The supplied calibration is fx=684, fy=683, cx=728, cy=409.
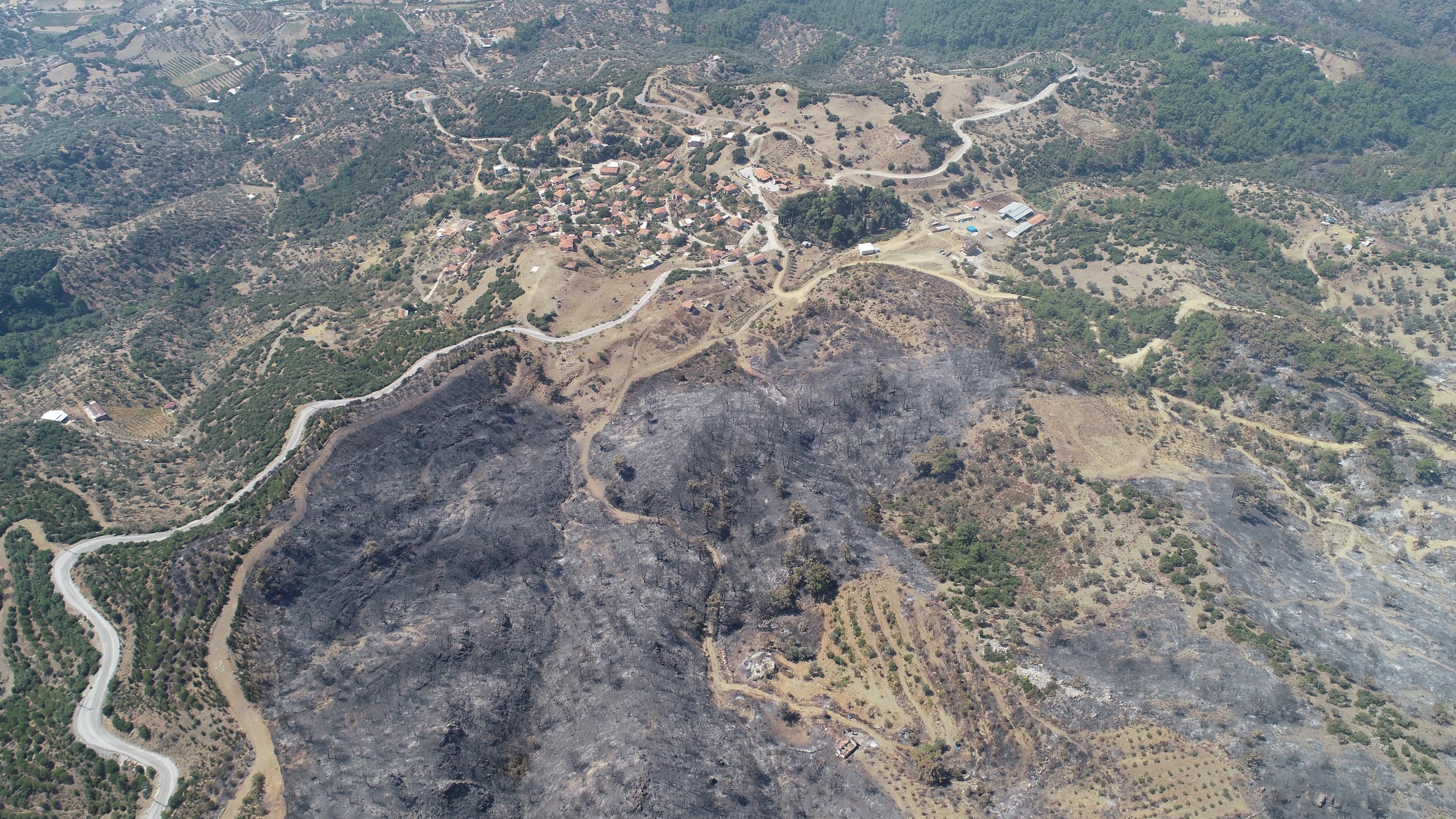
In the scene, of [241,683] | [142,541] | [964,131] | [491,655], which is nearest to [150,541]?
[142,541]

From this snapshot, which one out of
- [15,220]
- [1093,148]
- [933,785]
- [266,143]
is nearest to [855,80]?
[1093,148]

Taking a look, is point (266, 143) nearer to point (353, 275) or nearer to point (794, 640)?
point (353, 275)

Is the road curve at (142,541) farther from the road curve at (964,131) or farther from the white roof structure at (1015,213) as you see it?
the white roof structure at (1015,213)

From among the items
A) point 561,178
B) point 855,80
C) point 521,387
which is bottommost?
point 521,387

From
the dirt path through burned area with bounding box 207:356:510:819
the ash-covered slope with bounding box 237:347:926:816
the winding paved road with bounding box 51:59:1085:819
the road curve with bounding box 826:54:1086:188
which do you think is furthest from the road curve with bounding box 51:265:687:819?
the road curve with bounding box 826:54:1086:188

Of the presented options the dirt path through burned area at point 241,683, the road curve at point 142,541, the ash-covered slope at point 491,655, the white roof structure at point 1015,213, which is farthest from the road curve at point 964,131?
the dirt path through burned area at point 241,683

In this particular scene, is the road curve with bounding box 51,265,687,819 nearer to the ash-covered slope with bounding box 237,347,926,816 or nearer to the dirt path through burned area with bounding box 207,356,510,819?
the dirt path through burned area with bounding box 207,356,510,819

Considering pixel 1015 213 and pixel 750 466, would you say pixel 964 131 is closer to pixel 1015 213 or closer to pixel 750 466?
pixel 1015 213
